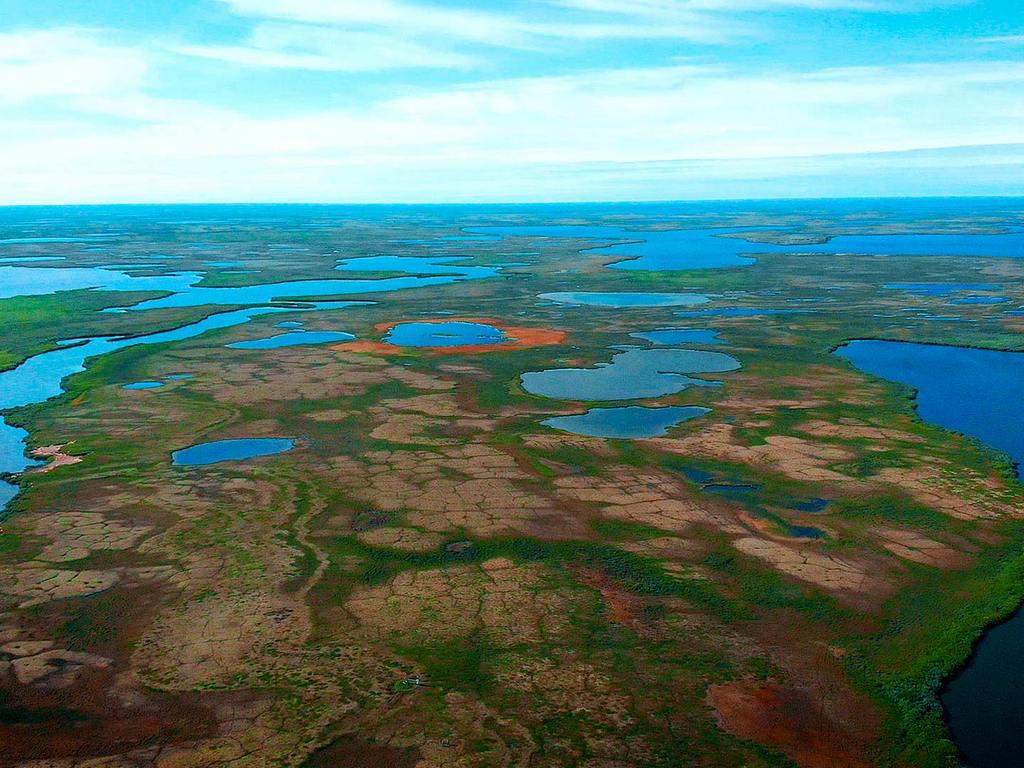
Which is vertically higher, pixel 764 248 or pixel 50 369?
pixel 50 369

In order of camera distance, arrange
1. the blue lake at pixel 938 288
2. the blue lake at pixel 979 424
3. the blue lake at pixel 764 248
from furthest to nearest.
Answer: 1. the blue lake at pixel 764 248
2. the blue lake at pixel 938 288
3. the blue lake at pixel 979 424

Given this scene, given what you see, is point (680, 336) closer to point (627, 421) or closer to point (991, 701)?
point (627, 421)

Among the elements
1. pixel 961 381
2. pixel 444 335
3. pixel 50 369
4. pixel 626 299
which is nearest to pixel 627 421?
pixel 961 381

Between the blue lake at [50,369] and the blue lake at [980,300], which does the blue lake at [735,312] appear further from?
the blue lake at [50,369]

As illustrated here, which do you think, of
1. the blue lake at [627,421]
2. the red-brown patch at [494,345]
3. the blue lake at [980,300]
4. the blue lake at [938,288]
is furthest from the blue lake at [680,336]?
the blue lake at [938,288]

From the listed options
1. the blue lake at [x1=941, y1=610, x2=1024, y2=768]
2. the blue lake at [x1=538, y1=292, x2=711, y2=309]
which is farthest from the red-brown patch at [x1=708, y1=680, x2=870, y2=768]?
the blue lake at [x1=538, y1=292, x2=711, y2=309]
